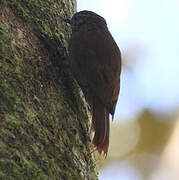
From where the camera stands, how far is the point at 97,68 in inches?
126

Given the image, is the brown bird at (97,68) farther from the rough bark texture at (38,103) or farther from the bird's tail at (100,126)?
the rough bark texture at (38,103)

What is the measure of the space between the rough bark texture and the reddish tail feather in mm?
109

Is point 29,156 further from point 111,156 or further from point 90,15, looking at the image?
point 111,156

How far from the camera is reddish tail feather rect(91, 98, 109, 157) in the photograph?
2.83 meters

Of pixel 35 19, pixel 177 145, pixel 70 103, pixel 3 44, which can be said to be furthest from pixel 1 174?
pixel 177 145

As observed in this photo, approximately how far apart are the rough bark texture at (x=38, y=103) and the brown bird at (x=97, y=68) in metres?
0.14

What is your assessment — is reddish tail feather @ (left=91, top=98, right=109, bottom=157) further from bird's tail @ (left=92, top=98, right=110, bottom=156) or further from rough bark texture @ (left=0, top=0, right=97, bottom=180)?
rough bark texture @ (left=0, top=0, right=97, bottom=180)

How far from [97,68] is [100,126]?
459 millimetres

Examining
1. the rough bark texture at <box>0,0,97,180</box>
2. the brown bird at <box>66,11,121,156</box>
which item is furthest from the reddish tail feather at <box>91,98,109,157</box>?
the rough bark texture at <box>0,0,97,180</box>

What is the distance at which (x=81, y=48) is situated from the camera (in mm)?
3229

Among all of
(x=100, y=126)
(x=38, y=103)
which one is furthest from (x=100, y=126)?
(x=38, y=103)

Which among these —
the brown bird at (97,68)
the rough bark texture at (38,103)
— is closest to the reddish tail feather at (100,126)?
the brown bird at (97,68)

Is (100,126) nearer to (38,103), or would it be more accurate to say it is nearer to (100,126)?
(100,126)

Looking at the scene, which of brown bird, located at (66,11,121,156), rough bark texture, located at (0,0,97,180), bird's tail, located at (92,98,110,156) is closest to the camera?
rough bark texture, located at (0,0,97,180)
